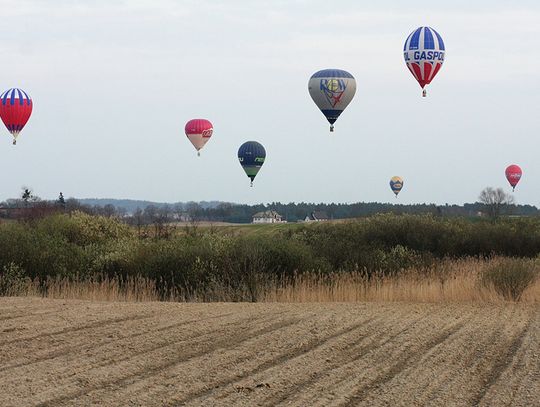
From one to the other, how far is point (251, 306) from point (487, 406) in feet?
33.0

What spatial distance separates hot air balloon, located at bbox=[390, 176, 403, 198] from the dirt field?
301 ft

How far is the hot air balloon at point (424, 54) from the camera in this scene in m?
46.7

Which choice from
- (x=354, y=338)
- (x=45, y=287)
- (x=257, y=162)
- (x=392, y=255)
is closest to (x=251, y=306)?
(x=354, y=338)

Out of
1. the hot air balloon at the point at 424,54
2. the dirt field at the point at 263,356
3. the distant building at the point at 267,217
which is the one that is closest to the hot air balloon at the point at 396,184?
the distant building at the point at 267,217

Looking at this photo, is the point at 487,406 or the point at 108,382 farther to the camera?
the point at 108,382

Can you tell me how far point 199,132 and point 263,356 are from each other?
187ft

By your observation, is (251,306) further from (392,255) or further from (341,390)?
(392,255)

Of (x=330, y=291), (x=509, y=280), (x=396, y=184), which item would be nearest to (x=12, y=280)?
(x=330, y=291)

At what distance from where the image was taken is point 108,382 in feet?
37.7

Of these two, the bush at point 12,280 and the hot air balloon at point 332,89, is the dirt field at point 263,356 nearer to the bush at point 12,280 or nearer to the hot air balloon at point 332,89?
the bush at point 12,280

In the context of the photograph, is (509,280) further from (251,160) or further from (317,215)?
(317,215)

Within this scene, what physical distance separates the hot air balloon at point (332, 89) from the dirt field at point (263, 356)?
33.8 m

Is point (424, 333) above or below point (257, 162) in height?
below

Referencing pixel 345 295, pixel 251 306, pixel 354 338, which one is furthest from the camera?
pixel 345 295
